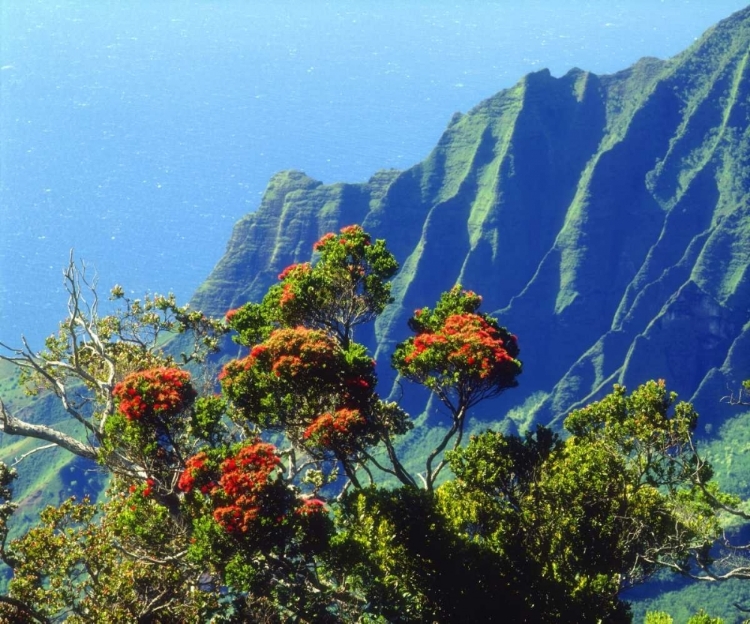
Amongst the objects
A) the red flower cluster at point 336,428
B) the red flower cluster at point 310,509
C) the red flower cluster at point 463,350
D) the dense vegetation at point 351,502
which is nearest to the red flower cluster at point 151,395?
the dense vegetation at point 351,502

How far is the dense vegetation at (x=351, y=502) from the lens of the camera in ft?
67.3

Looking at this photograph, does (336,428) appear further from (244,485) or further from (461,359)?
(461,359)

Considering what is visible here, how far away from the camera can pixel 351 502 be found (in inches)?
874

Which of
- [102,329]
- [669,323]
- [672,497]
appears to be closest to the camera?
[672,497]

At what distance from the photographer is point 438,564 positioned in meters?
20.6

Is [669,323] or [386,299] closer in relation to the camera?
[386,299]

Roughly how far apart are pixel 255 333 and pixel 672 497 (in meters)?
12.6

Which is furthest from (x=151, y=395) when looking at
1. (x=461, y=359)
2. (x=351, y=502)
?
(x=461, y=359)

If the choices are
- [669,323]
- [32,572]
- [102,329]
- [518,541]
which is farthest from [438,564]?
[669,323]

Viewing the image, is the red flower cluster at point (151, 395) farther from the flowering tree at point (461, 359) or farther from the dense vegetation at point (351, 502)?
the flowering tree at point (461, 359)

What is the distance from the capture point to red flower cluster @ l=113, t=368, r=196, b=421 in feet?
70.5

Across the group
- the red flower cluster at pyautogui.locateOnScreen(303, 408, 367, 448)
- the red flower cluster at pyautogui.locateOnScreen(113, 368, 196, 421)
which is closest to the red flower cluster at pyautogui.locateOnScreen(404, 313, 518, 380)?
the red flower cluster at pyautogui.locateOnScreen(303, 408, 367, 448)

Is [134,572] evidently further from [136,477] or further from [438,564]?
[438,564]

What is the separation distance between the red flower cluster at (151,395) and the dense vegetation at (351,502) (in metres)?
0.05
